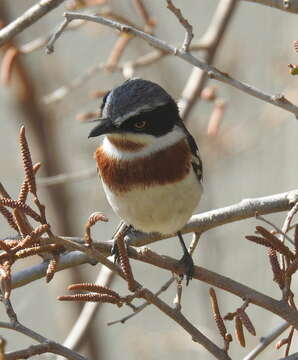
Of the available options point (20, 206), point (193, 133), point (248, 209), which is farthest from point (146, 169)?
point (193, 133)

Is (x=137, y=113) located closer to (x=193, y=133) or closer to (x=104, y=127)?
(x=104, y=127)

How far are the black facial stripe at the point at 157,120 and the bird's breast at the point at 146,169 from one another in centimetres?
11

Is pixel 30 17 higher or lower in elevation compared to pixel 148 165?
higher

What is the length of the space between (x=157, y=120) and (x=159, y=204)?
1.45 feet

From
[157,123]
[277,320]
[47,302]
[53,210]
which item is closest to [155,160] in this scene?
[157,123]

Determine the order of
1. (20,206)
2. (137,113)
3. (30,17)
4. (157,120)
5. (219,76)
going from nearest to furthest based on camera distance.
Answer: (20,206) < (219,76) < (30,17) < (137,113) < (157,120)

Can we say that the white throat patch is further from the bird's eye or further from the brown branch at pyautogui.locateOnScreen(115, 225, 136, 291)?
the brown branch at pyautogui.locateOnScreen(115, 225, 136, 291)

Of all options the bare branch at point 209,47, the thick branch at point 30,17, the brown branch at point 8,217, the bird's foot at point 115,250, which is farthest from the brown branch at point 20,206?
the bare branch at point 209,47

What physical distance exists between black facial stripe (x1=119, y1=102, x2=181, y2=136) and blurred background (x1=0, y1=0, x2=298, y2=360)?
121 cm

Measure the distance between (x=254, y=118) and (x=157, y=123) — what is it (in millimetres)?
3478

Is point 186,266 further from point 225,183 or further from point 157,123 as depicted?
point 225,183

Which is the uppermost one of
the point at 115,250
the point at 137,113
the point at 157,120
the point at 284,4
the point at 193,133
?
the point at 284,4

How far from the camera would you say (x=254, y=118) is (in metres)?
7.21

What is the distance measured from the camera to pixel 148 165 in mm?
3832
